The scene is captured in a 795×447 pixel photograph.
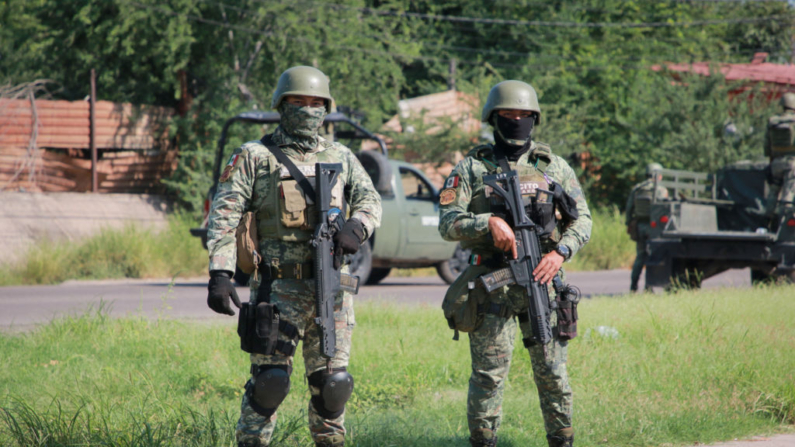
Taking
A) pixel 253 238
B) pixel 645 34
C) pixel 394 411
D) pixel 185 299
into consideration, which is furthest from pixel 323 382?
pixel 645 34

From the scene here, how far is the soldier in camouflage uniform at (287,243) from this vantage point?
376cm

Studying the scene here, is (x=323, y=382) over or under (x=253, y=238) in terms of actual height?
under

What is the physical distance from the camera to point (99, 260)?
13734 mm

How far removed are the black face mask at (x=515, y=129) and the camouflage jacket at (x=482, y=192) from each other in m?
0.09

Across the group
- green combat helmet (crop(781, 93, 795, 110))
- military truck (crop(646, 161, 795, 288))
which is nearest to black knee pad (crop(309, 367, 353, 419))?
military truck (crop(646, 161, 795, 288))

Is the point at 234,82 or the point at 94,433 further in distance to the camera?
the point at 234,82

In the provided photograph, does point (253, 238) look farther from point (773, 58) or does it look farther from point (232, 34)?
point (773, 58)

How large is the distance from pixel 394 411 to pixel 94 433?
1885 millimetres

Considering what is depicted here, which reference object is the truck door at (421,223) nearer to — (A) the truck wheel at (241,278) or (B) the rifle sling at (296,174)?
(A) the truck wheel at (241,278)

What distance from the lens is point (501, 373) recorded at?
4.01 metres

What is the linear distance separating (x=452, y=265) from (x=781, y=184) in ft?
16.9

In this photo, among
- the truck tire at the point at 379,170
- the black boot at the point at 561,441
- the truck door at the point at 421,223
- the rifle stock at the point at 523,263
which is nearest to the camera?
the rifle stock at the point at 523,263

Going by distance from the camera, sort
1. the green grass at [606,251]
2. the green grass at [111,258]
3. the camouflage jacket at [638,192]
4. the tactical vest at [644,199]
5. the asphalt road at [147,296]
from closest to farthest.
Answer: the asphalt road at [147,296]
the camouflage jacket at [638,192]
the tactical vest at [644,199]
the green grass at [111,258]
the green grass at [606,251]

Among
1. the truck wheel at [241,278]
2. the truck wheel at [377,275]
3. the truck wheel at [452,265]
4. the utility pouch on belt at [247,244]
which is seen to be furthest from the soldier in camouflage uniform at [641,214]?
the utility pouch on belt at [247,244]
